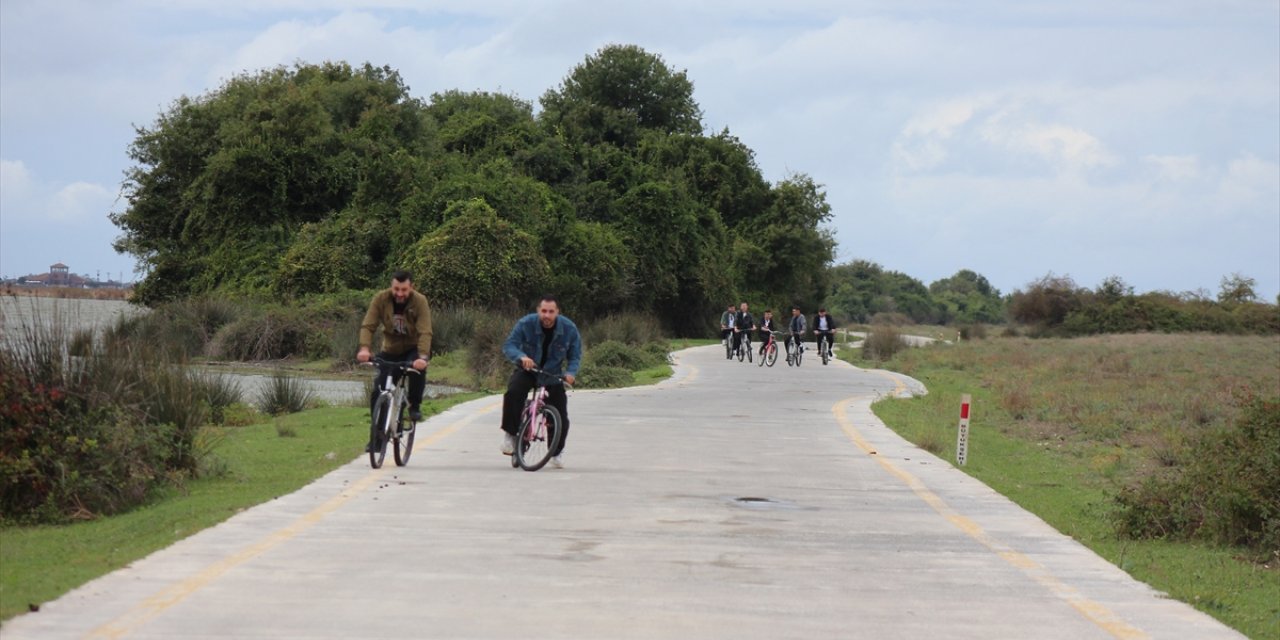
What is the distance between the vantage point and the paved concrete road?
8.00 meters

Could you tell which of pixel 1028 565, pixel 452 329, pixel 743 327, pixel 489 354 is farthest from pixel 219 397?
pixel 743 327

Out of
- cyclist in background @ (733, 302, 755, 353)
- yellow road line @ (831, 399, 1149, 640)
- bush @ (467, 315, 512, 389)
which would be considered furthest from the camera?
cyclist in background @ (733, 302, 755, 353)

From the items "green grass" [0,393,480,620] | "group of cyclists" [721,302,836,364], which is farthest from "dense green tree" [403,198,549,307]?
"green grass" [0,393,480,620]

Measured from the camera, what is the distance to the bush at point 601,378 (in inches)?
1257

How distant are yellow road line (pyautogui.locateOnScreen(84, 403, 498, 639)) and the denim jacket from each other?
6.88 feet

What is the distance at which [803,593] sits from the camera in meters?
9.05

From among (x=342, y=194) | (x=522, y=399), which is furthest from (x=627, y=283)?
(x=522, y=399)

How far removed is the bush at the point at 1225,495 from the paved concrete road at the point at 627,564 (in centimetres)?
109

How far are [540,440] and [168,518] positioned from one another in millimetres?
4400

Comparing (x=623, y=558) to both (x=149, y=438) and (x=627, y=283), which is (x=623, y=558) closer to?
(x=149, y=438)

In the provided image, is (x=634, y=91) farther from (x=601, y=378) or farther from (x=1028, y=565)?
(x=1028, y=565)

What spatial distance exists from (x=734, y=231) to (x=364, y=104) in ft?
99.2

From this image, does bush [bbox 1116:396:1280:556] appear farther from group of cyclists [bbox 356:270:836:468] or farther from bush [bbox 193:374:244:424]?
bush [bbox 193:374:244:424]

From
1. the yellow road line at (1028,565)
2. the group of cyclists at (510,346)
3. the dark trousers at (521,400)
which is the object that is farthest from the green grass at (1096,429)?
the group of cyclists at (510,346)
